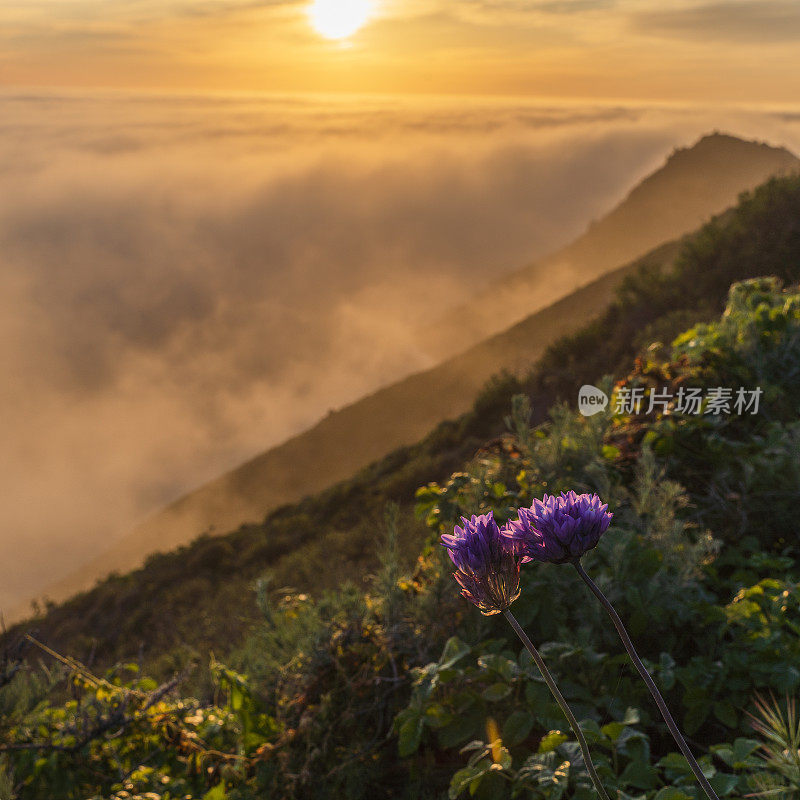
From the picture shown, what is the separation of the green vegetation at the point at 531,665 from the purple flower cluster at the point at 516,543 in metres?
0.91

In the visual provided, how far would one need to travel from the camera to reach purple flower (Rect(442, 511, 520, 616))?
1075mm

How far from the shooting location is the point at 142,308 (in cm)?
14300

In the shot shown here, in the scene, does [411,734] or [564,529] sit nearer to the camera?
[564,529]

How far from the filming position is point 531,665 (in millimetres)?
2219

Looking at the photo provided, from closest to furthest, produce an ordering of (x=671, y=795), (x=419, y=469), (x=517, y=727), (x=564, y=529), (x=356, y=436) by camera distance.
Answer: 1. (x=564, y=529)
2. (x=671, y=795)
3. (x=517, y=727)
4. (x=419, y=469)
5. (x=356, y=436)

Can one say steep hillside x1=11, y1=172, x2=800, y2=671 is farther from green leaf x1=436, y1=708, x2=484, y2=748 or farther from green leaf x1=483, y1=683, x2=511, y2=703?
green leaf x1=483, y1=683, x2=511, y2=703

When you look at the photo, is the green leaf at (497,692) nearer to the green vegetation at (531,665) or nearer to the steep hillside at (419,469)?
the green vegetation at (531,665)

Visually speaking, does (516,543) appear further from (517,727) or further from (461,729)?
(461,729)

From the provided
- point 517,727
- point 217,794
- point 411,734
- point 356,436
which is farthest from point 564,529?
point 356,436

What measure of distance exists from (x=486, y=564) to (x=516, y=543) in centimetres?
6

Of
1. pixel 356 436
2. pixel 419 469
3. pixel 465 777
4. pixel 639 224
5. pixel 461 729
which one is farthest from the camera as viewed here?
pixel 639 224

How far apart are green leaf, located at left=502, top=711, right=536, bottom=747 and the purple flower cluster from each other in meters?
1.23

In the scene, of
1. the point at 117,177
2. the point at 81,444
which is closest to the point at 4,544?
the point at 81,444

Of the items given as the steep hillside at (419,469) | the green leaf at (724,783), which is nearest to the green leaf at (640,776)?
the green leaf at (724,783)
